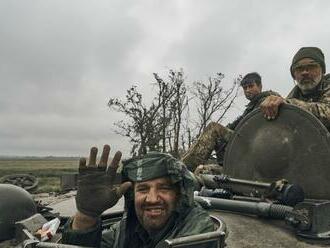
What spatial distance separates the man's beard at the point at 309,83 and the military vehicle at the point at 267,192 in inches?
Result: 27.2

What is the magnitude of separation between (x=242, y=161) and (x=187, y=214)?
6.29 feet

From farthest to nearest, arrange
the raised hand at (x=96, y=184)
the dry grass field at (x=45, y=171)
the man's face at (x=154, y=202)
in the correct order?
the dry grass field at (x=45, y=171) < the man's face at (x=154, y=202) < the raised hand at (x=96, y=184)

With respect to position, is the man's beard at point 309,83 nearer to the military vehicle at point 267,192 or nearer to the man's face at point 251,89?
the military vehicle at point 267,192

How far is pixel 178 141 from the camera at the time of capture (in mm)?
25438

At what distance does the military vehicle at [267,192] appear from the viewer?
386 centimetres

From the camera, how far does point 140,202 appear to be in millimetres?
3469

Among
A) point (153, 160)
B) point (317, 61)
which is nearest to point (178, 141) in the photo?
point (317, 61)

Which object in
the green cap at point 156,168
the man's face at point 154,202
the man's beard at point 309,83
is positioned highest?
the man's beard at point 309,83

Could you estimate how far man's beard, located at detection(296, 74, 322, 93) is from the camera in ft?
17.4

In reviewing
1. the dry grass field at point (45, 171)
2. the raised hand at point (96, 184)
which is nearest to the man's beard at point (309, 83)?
the raised hand at point (96, 184)

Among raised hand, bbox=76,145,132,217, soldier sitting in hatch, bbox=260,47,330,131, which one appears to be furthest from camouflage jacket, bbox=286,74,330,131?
raised hand, bbox=76,145,132,217

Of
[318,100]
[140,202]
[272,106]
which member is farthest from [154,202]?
[318,100]

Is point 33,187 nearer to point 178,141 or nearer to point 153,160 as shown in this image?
point 153,160

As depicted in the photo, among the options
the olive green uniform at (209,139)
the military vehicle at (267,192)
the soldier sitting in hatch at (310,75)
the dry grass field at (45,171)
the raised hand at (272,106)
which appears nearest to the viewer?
the military vehicle at (267,192)
